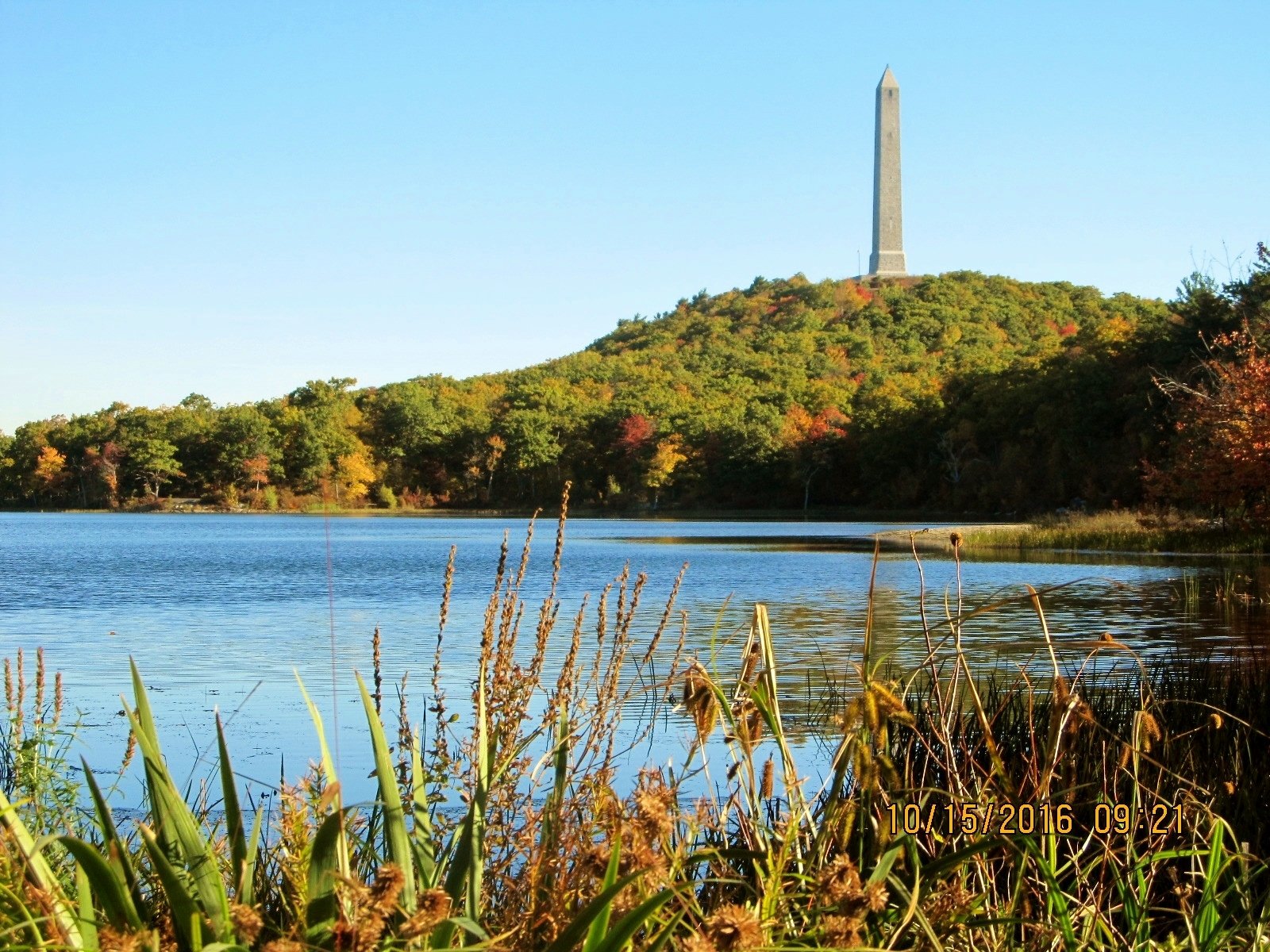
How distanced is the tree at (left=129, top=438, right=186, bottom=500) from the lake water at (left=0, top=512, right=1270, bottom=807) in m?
40.4

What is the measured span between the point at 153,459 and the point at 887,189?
43822mm

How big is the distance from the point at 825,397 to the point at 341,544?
36342 mm

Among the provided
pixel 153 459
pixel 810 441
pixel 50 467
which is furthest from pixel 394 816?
pixel 50 467

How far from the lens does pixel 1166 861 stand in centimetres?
364

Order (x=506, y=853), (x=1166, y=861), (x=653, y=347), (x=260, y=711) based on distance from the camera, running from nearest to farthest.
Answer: (x=506, y=853)
(x=1166, y=861)
(x=260, y=711)
(x=653, y=347)

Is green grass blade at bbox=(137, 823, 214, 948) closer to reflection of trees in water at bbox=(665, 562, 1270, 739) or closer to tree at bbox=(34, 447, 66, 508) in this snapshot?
reflection of trees in water at bbox=(665, 562, 1270, 739)

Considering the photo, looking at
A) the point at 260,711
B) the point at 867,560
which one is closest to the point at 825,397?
the point at 867,560

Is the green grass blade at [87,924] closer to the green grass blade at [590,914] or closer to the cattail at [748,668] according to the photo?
the green grass blade at [590,914]

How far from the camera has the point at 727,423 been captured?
65688 mm

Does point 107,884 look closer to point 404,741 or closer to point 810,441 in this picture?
point 404,741

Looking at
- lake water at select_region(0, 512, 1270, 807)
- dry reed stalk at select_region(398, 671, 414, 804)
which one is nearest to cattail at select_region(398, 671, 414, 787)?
dry reed stalk at select_region(398, 671, 414, 804)

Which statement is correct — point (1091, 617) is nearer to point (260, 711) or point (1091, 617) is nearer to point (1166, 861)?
point (260, 711)
